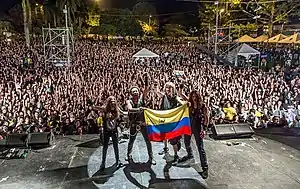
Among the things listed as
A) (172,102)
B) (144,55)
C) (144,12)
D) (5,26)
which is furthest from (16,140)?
(144,12)

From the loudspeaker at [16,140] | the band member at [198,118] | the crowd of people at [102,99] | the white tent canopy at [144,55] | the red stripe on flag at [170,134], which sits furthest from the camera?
the white tent canopy at [144,55]

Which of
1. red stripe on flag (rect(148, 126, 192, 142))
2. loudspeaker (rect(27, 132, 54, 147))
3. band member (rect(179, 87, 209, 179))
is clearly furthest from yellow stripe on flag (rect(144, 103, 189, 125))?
loudspeaker (rect(27, 132, 54, 147))

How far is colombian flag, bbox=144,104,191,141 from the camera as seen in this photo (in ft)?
17.2

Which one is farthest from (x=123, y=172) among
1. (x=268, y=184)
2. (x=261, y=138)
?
(x=261, y=138)

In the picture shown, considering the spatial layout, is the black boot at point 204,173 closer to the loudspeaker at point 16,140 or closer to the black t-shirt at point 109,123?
the black t-shirt at point 109,123

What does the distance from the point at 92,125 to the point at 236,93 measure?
441cm

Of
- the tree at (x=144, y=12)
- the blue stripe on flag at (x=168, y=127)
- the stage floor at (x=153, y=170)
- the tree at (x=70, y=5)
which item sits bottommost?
the stage floor at (x=153, y=170)

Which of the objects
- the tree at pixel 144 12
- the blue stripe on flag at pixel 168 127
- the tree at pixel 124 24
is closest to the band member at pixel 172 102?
the blue stripe on flag at pixel 168 127

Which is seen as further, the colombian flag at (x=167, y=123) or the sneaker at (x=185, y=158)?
the sneaker at (x=185, y=158)

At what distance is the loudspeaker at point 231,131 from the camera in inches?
265

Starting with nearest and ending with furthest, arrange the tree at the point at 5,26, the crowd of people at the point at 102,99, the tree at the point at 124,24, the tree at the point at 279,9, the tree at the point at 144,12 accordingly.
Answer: the crowd of people at the point at 102,99, the tree at the point at 279,9, the tree at the point at 5,26, the tree at the point at 124,24, the tree at the point at 144,12

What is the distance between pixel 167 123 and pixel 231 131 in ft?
6.61

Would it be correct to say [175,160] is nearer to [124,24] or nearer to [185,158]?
[185,158]

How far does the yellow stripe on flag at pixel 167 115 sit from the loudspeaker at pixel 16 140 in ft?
8.58
